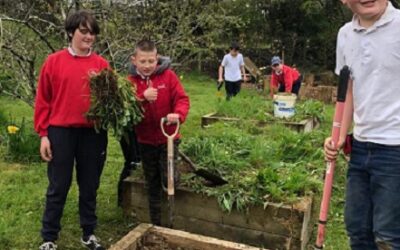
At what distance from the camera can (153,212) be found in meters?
4.02

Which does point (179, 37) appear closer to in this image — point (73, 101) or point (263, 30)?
point (73, 101)

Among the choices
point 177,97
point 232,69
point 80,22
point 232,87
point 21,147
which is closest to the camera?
point 80,22

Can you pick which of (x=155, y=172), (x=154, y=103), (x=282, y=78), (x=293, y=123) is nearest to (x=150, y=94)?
(x=154, y=103)

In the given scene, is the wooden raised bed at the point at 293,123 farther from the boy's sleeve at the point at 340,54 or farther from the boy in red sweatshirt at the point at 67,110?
the boy's sleeve at the point at 340,54

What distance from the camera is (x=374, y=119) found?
2.45 meters

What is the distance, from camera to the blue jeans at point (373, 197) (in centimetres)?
243

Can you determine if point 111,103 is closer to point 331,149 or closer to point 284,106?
point 331,149

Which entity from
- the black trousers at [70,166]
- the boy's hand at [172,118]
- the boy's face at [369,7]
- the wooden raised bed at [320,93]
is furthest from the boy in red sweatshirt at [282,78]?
the boy's face at [369,7]

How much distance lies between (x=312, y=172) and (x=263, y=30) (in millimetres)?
13804

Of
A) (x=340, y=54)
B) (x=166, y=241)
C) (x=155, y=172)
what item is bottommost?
(x=166, y=241)

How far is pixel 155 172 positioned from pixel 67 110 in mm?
945

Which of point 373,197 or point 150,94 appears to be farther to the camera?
point 150,94

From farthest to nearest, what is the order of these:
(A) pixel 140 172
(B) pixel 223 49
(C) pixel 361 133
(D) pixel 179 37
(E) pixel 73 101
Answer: (B) pixel 223 49 → (D) pixel 179 37 → (A) pixel 140 172 → (E) pixel 73 101 → (C) pixel 361 133

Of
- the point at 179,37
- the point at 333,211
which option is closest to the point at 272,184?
the point at 333,211
